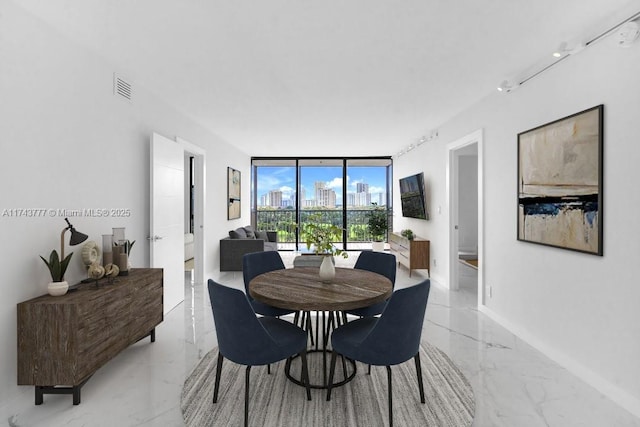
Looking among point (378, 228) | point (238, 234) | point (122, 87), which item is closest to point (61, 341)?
point (122, 87)

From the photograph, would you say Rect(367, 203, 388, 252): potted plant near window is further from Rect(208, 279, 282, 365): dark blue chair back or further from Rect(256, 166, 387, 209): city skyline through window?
Rect(208, 279, 282, 365): dark blue chair back

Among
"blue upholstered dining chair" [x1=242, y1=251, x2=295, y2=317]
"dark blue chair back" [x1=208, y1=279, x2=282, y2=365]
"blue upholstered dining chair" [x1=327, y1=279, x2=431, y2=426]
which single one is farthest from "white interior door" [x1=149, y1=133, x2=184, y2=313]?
"blue upholstered dining chair" [x1=327, y1=279, x2=431, y2=426]

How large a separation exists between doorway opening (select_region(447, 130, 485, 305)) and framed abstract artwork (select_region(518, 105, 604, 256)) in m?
0.89

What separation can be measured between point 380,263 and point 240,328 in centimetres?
163

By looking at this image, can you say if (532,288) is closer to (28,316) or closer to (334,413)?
(334,413)

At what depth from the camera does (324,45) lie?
2623 millimetres

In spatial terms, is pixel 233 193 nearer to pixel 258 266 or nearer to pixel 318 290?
pixel 258 266

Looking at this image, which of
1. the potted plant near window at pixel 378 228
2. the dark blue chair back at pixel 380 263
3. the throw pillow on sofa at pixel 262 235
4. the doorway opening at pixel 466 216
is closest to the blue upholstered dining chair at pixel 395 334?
the dark blue chair back at pixel 380 263

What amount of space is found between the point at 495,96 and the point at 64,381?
15.2ft

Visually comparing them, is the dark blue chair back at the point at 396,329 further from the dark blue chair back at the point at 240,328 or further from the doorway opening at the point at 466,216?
the doorway opening at the point at 466,216

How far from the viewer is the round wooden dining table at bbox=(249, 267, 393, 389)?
203cm

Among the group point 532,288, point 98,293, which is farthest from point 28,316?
point 532,288

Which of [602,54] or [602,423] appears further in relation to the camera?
[602,54]

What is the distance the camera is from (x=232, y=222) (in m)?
7.05
